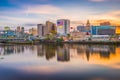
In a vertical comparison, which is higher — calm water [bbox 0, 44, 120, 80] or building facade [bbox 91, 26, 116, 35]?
building facade [bbox 91, 26, 116, 35]

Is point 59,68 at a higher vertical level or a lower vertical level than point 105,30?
lower

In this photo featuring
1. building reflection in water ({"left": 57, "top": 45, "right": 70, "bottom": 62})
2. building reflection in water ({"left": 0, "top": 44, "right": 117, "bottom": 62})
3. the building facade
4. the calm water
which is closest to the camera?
the calm water

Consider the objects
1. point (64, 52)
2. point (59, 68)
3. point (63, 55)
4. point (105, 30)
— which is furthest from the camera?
point (105, 30)

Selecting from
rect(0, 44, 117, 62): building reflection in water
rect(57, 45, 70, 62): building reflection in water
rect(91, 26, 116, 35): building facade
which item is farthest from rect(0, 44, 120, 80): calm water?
rect(91, 26, 116, 35): building facade

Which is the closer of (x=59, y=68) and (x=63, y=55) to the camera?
(x=59, y=68)

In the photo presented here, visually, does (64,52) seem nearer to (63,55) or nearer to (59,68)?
(63,55)

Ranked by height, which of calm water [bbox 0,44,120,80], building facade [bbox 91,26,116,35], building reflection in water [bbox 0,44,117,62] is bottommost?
building reflection in water [bbox 0,44,117,62]

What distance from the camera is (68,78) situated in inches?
424

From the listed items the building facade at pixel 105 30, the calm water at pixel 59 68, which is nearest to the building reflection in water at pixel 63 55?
the calm water at pixel 59 68

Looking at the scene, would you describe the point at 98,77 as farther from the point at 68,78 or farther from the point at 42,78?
the point at 42,78

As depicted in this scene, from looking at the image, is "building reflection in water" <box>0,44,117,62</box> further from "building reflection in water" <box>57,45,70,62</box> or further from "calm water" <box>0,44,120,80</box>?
"calm water" <box>0,44,120,80</box>

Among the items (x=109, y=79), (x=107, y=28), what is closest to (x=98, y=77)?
(x=109, y=79)

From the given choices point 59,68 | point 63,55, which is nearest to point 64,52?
point 63,55

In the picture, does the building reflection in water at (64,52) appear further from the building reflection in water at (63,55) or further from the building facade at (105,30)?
the building facade at (105,30)
